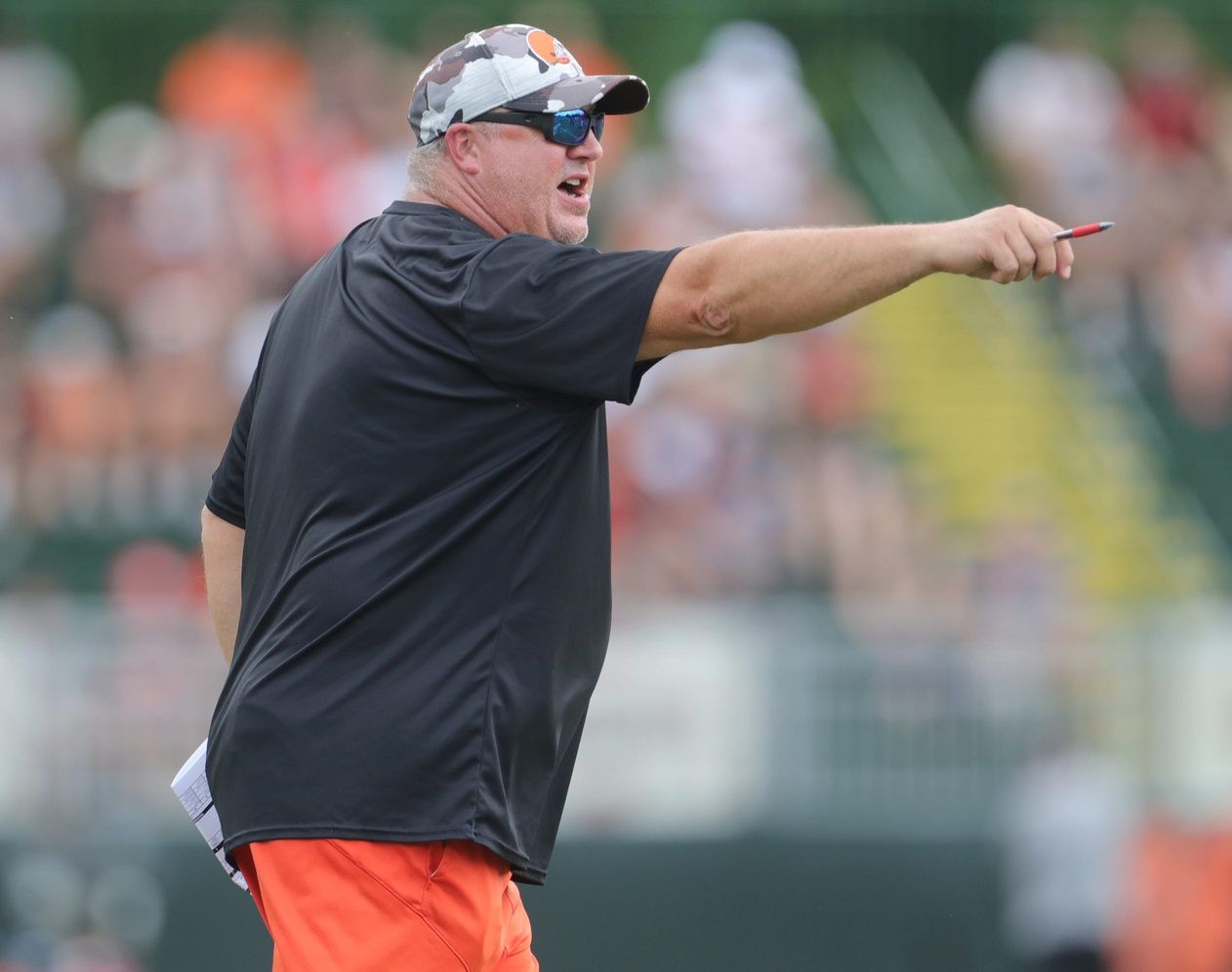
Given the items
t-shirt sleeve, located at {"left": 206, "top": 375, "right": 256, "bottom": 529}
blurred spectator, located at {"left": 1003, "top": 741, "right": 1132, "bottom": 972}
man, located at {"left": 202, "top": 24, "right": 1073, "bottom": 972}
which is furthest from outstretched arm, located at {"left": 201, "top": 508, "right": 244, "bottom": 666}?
blurred spectator, located at {"left": 1003, "top": 741, "right": 1132, "bottom": 972}

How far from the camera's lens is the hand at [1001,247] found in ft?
10.7

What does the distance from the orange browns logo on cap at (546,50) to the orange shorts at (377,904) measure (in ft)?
4.57

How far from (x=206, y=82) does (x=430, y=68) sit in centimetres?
918

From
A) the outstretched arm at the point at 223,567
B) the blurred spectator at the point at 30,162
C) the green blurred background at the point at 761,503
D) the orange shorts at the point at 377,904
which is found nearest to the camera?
the orange shorts at the point at 377,904

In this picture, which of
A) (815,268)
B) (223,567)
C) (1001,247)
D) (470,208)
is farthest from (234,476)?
(1001,247)

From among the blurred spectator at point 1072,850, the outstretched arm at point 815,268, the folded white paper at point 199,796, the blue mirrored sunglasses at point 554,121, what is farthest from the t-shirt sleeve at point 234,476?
the blurred spectator at point 1072,850

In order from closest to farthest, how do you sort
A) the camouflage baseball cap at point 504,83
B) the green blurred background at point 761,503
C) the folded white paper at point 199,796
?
the camouflage baseball cap at point 504,83 < the folded white paper at point 199,796 < the green blurred background at point 761,503

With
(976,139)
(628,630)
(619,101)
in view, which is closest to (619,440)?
(628,630)

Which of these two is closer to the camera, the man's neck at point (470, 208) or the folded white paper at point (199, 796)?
the man's neck at point (470, 208)

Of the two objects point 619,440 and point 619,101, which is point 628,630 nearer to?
point 619,440

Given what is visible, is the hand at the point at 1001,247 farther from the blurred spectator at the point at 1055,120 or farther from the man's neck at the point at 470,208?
the blurred spectator at the point at 1055,120

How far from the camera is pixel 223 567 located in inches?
165

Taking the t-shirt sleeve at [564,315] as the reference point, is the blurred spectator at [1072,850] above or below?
below

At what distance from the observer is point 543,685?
3.67 m
